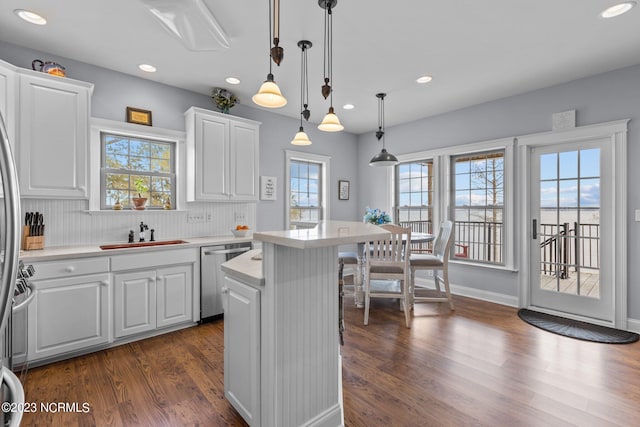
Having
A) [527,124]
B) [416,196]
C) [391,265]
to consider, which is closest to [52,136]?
[391,265]

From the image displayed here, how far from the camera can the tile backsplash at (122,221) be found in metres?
2.93

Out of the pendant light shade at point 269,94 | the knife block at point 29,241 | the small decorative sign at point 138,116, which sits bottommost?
the knife block at point 29,241

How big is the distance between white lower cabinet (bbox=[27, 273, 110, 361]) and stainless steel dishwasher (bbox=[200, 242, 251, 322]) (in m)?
0.86

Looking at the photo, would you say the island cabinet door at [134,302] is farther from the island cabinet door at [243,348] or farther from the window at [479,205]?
the window at [479,205]

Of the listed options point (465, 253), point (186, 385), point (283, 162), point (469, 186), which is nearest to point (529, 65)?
point (469, 186)

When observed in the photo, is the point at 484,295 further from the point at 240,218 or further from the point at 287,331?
the point at 287,331

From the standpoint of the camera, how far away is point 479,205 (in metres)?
4.36

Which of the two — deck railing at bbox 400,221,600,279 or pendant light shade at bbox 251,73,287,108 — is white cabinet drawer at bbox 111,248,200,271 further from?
deck railing at bbox 400,221,600,279

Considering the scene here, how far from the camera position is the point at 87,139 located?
2822 mm

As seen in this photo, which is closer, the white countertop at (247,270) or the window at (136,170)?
the white countertop at (247,270)

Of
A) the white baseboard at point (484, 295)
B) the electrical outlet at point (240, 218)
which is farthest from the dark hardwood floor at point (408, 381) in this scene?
the electrical outlet at point (240, 218)

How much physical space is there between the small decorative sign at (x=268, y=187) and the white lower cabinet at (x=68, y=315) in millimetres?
2252

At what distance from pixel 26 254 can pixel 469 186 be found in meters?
4.85

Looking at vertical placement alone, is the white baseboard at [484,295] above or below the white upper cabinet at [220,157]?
below
